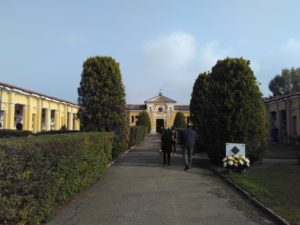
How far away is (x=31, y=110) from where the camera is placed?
1462 inches

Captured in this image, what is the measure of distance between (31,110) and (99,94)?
21.1 meters

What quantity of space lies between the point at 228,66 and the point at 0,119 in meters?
22.7

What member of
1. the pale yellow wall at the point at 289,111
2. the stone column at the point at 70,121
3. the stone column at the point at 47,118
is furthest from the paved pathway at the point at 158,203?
the stone column at the point at 70,121

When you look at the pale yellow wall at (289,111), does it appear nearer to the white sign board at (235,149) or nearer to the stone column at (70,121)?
the white sign board at (235,149)

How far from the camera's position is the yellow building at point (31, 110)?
103 ft

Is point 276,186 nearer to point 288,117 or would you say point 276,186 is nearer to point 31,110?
point 288,117

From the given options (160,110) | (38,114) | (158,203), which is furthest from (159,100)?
(158,203)

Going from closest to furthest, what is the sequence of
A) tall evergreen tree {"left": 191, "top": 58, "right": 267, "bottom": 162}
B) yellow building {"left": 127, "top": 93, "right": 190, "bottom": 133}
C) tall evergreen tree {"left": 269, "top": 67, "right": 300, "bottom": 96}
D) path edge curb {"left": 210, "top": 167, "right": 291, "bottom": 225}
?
path edge curb {"left": 210, "top": 167, "right": 291, "bottom": 225}
tall evergreen tree {"left": 191, "top": 58, "right": 267, "bottom": 162}
tall evergreen tree {"left": 269, "top": 67, "right": 300, "bottom": 96}
yellow building {"left": 127, "top": 93, "right": 190, "bottom": 133}

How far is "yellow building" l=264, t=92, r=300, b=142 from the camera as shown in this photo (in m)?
31.8

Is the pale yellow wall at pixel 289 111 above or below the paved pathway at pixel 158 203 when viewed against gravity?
above

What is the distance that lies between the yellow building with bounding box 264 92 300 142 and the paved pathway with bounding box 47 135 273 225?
69.3 ft

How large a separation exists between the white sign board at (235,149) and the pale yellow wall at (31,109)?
13284 mm

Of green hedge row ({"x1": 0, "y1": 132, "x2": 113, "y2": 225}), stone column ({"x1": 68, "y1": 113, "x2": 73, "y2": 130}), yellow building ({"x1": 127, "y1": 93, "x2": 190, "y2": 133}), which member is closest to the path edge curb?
green hedge row ({"x1": 0, "y1": 132, "x2": 113, "y2": 225})

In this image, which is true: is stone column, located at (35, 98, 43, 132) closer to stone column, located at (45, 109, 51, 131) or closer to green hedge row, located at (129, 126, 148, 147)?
stone column, located at (45, 109, 51, 131)
